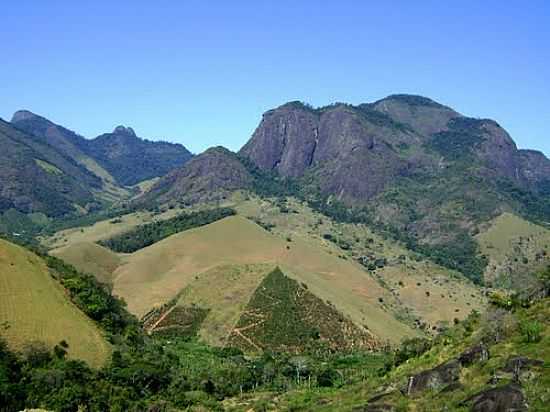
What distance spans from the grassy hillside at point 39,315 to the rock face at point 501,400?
61953 mm

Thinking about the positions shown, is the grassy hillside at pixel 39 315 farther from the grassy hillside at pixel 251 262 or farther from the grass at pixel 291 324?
the grassy hillside at pixel 251 262

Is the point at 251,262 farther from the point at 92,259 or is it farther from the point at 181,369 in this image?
the point at 181,369

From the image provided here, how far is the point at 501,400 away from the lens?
140 feet

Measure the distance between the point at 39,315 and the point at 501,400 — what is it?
7204 centimetres

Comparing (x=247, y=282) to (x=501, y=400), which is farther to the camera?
(x=247, y=282)

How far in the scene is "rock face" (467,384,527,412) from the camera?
137 feet

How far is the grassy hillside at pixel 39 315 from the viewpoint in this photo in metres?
91.0

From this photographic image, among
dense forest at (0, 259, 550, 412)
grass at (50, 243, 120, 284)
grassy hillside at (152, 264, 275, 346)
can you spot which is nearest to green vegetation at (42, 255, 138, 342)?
dense forest at (0, 259, 550, 412)

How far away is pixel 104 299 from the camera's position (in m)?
116

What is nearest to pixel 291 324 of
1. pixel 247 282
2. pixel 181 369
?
pixel 247 282

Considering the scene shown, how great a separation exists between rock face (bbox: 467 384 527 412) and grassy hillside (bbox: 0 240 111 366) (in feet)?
203

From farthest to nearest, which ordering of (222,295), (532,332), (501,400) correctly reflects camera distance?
(222,295) → (532,332) → (501,400)

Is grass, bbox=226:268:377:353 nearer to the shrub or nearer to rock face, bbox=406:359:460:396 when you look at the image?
rock face, bbox=406:359:460:396

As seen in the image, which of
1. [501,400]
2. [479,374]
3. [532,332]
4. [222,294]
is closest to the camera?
[501,400]
